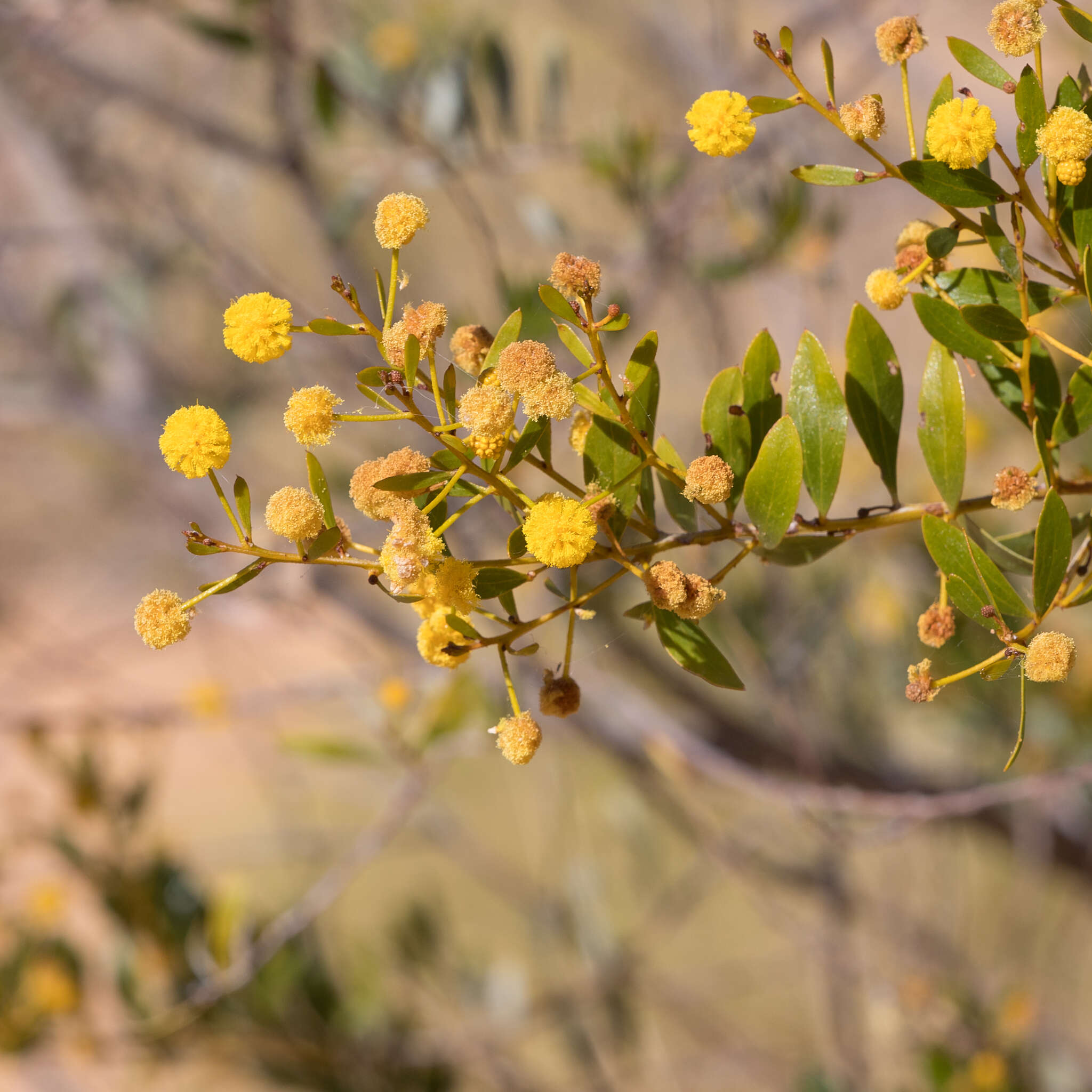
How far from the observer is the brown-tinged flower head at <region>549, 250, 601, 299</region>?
12.4 inches

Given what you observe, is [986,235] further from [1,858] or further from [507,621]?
[1,858]

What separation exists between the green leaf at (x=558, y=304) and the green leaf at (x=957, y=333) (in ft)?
0.53

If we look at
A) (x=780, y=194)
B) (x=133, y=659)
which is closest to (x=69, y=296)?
(x=780, y=194)

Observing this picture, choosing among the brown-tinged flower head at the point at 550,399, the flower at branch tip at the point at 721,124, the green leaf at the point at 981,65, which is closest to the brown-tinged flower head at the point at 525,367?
the brown-tinged flower head at the point at 550,399

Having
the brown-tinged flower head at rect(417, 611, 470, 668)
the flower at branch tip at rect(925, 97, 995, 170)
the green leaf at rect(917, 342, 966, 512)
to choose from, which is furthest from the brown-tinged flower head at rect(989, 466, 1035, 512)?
the brown-tinged flower head at rect(417, 611, 470, 668)

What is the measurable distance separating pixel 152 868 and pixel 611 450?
41.5 inches

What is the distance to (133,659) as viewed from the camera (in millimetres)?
3670

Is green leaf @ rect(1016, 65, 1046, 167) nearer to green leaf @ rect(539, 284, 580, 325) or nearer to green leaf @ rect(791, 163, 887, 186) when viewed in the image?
green leaf @ rect(791, 163, 887, 186)

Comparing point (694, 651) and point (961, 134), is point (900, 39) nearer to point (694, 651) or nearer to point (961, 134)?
point (961, 134)

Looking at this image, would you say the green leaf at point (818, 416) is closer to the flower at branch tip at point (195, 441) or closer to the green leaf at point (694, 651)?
the green leaf at point (694, 651)

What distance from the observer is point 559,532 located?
1.04ft

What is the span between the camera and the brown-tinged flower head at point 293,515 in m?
0.32

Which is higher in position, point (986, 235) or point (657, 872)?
point (986, 235)

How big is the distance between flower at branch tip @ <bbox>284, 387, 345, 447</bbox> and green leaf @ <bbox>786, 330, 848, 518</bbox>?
20cm
